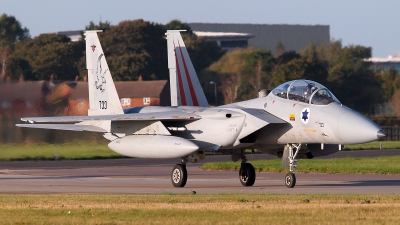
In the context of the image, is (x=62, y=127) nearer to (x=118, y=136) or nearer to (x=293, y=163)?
(x=118, y=136)

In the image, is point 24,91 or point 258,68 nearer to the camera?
point 24,91

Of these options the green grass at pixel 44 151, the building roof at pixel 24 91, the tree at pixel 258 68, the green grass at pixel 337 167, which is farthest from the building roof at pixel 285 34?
the building roof at pixel 24 91

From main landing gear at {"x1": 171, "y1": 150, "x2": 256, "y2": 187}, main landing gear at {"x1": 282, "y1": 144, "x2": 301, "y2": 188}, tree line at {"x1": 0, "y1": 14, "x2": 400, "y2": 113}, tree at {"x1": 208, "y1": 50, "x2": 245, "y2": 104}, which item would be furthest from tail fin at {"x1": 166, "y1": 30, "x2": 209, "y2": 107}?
tree at {"x1": 208, "y1": 50, "x2": 245, "y2": 104}

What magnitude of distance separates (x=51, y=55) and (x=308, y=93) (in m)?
54.6

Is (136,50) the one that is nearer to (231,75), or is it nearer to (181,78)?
(231,75)

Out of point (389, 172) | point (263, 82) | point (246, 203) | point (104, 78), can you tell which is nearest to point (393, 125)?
point (263, 82)

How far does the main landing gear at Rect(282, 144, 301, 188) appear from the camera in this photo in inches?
757

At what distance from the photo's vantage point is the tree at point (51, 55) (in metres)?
69.1

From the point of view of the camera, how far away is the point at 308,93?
18.9 meters

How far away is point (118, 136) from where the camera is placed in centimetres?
2181

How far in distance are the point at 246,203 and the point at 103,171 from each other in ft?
49.1

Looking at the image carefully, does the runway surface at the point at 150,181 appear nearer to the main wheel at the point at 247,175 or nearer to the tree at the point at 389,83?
the main wheel at the point at 247,175

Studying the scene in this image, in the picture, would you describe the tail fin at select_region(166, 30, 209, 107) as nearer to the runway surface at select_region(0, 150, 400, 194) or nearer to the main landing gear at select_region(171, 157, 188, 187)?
the runway surface at select_region(0, 150, 400, 194)

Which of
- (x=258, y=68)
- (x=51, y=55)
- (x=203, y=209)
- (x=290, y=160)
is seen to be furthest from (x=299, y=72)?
(x=203, y=209)
